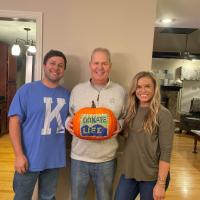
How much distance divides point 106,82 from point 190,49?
6.09 meters

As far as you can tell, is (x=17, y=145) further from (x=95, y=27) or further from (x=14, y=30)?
(x=14, y=30)

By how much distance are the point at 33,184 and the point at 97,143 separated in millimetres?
526

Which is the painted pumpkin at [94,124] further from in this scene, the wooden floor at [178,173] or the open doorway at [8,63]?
the open doorway at [8,63]

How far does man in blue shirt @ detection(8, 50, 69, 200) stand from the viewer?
1.55 m

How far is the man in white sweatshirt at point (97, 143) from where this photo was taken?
62.7 inches

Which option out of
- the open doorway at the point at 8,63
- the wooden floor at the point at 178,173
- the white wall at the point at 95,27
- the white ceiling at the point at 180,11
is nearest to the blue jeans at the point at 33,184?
the white wall at the point at 95,27

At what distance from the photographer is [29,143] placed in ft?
5.22

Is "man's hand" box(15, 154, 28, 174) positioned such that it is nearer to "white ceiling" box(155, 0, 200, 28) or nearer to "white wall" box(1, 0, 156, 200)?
"white wall" box(1, 0, 156, 200)

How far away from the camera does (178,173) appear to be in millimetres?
3596

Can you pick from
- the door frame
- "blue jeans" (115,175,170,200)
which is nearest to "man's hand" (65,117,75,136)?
"blue jeans" (115,175,170,200)

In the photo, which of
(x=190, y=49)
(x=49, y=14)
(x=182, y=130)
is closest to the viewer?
(x=49, y=14)

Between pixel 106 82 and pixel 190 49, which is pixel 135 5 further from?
pixel 190 49

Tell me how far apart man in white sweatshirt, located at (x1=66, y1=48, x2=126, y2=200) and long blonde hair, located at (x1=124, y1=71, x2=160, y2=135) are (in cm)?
9

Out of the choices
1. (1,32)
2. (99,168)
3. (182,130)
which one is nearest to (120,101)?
(99,168)
